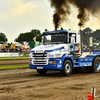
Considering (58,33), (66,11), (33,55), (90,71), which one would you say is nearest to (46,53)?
(33,55)

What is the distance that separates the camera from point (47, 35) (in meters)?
14.4

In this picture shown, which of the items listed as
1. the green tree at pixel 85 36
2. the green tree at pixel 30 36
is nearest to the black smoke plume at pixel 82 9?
the green tree at pixel 85 36

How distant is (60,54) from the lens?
42.7 ft

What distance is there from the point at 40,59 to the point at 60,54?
1254 millimetres

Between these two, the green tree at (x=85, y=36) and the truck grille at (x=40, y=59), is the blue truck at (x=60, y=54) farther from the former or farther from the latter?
the green tree at (x=85, y=36)

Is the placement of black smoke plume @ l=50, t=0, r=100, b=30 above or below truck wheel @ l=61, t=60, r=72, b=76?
above

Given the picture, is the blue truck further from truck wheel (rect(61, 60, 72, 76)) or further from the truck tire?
the truck tire

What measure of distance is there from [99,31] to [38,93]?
355 inches

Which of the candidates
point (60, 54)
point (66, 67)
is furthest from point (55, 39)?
point (66, 67)

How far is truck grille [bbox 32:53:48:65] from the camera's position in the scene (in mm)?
12944

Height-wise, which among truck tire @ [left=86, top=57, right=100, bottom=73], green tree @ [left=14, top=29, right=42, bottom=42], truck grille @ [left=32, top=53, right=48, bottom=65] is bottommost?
truck tire @ [left=86, top=57, right=100, bottom=73]

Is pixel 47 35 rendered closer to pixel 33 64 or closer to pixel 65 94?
pixel 33 64

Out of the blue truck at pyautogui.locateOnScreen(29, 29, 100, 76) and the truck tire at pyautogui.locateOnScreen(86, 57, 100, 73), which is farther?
the truck tire at pyautogui.locateOnScreen(86, 57, 100, 73)

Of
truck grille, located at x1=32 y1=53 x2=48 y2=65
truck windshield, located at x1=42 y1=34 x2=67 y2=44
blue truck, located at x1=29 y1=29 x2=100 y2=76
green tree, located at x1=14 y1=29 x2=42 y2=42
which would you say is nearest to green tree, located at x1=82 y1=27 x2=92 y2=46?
blue truck, located at x1=29 y1=29 x2=100 y2=76
